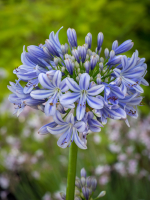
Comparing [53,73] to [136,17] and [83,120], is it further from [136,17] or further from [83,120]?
[136,17]

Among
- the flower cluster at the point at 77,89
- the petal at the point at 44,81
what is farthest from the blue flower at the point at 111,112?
the petal at the point at 44,81

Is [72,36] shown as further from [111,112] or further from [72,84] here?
[111,112]

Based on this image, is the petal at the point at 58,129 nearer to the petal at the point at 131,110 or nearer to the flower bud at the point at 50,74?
the flower bud at the point at 50,74

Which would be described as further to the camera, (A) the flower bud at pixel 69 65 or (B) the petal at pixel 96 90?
(A) the flower bud at pixel 69 65

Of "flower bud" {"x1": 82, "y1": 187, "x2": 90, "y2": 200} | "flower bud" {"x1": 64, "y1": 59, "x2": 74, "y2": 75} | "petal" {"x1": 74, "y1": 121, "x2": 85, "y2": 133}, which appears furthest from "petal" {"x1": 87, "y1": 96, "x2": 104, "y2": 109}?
"flower bud" {"x1": 82, "y1": 187, "x2": 90, "y2": 200}

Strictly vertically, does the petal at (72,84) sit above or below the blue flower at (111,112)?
above

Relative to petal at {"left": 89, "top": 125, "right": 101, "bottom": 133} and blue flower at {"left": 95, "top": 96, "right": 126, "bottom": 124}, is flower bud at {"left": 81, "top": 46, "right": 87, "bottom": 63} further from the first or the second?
petal at {"left": 89, "top": 125, "right": 101, "bottom": 133}
